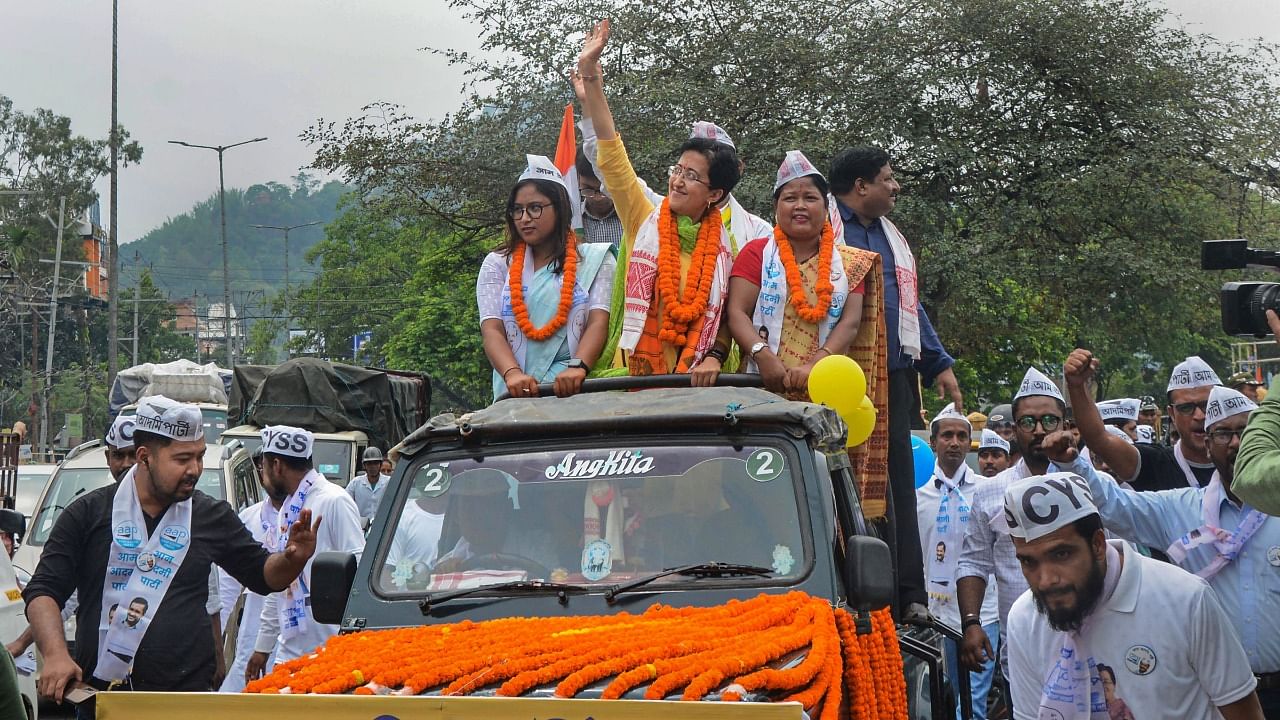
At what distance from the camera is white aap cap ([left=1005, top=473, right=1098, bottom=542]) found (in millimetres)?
4320

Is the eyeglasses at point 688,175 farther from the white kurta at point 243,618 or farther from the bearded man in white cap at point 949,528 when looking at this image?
the white kurta at point 243,618

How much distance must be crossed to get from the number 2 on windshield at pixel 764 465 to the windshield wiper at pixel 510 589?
0.71m

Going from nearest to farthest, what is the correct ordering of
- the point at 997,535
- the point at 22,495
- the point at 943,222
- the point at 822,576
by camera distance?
the point at 822,576, the point at 997,535, the point at 22,495, the point at 943,222

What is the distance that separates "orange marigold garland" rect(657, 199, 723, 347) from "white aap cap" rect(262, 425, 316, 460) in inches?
116

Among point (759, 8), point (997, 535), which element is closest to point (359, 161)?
point (759, 8)

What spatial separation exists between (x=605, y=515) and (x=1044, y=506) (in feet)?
5.12

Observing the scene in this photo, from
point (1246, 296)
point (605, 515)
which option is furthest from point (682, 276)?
point (1246, 296)

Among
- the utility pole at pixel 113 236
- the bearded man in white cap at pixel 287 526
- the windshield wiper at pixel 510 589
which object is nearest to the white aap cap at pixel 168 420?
the windshield wiper at pixel 510 589

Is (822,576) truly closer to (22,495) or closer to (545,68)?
(22,495)

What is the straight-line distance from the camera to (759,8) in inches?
871

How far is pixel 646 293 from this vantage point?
6.85m

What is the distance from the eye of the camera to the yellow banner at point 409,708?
376 cm

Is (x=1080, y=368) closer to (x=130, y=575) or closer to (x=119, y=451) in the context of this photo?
(x=130, y=575)

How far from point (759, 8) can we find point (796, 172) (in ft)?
51.8
